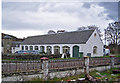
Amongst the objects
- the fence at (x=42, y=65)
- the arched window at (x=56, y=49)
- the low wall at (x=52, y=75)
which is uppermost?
the arched window at (x=56, y=49)

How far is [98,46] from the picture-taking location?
16703mm

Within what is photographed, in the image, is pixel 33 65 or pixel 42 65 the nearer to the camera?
pixel 33 65

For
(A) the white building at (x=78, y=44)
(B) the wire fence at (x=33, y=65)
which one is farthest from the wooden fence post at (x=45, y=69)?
(A) the white building at (x=78, y=44)

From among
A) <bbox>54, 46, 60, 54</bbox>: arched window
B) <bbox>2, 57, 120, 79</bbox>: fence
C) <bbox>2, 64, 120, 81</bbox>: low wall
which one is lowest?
<bbox>2, 64, 120, 81</bbox>: low wall

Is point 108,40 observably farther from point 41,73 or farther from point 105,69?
point 41,73

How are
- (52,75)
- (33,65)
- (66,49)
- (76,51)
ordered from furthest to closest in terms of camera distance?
(66,49), (76,51), (52,75), (33,65)

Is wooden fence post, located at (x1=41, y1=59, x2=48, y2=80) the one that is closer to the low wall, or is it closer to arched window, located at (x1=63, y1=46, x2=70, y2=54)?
the low wall

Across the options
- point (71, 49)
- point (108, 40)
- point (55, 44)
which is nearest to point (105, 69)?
point (71, 49)

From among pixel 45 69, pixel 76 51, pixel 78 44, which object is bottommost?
pixel 45 69

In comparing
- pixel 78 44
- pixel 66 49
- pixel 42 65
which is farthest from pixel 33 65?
pixel 66 49

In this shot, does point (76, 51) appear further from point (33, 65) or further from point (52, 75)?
point (33, 65)

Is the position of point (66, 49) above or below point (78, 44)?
below

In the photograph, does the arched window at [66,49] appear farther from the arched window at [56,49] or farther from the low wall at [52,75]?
the low wall at [52,75]

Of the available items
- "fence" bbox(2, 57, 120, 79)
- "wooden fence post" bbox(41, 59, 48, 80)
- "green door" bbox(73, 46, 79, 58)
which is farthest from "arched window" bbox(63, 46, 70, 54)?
"wooden fence post" bbox(41, 59, 48, 80)
